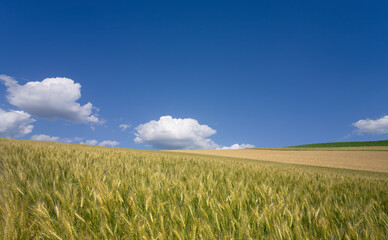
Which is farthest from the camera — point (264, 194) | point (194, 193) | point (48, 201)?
point (264, 194)

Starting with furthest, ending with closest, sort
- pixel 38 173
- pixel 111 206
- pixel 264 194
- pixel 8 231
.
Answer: pixel 38 173 → pixel 264 194 → pixel 111 206 → pixel 8 231

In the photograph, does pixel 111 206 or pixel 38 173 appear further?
pixel 38 173

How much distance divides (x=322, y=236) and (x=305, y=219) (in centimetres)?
28

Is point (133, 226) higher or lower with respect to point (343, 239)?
higher

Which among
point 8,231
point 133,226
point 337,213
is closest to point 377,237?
point 337,213

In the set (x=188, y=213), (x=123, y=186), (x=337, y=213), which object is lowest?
(x=337, y=213)

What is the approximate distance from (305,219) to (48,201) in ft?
6.76

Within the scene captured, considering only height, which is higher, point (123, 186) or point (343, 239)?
point (123, 186)

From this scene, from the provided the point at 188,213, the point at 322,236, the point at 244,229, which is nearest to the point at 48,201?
the point at 188,213

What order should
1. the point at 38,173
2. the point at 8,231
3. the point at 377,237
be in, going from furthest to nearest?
the point at 38,173 → the point at 377,237 → the point at 8,231

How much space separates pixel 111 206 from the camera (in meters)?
1.49

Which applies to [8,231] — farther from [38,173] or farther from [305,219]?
[305,219]

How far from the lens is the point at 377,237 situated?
4.00 feet

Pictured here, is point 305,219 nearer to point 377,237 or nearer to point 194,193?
point 377,237
